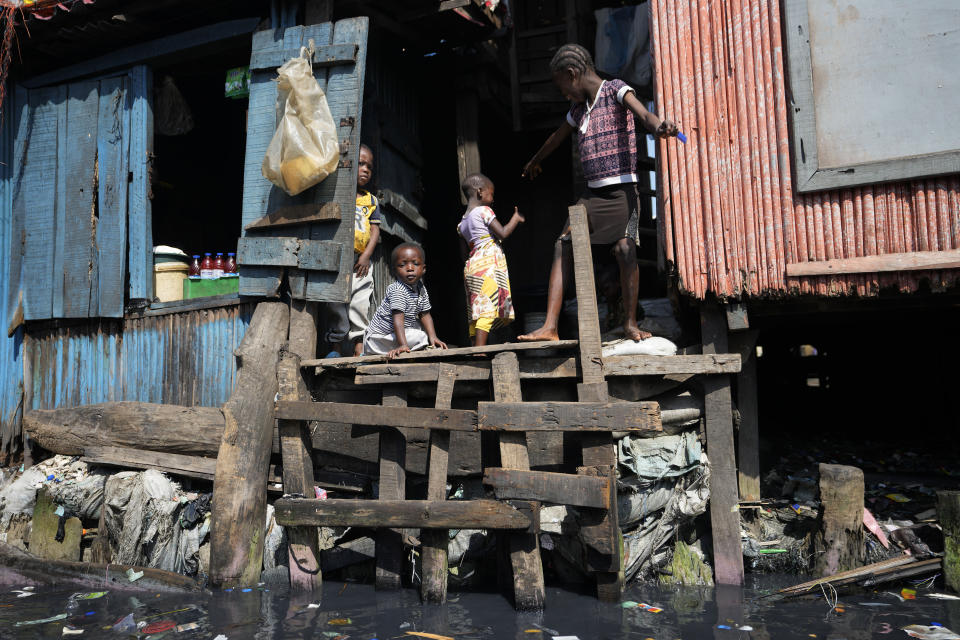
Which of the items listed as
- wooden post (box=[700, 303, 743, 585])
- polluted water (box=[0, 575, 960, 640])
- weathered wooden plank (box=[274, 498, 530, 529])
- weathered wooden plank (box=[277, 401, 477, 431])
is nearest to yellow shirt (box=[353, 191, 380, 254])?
weathered wooden plank (box=[277, 401, 477, 431])

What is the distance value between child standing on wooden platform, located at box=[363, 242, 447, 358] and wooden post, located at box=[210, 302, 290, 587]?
73 centimetres

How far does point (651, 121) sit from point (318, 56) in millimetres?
2511

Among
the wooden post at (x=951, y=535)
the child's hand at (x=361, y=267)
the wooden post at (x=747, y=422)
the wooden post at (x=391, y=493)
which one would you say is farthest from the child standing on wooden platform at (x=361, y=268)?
the wooden post at (x=951, y=535)

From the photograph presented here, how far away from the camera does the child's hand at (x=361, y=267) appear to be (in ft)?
17.4

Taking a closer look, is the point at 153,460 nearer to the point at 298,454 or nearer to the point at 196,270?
the point at 298,454

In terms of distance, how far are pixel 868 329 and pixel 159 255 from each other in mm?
7169

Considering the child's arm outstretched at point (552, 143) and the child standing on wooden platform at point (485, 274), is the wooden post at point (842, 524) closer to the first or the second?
the child standing on wooden platform at point (485, 274)

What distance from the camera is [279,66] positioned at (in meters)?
5.21

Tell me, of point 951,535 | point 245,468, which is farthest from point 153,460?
point 951,535

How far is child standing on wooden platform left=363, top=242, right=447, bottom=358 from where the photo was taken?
498 cm

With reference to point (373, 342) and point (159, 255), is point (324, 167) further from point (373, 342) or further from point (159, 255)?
point (159, 255)

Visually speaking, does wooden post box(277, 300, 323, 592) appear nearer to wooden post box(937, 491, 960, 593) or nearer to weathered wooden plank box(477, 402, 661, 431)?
weathered wooden plank box(477, 402, 661, 431)

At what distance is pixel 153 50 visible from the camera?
5.77m

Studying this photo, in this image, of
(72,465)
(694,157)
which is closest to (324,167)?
(694,157)
